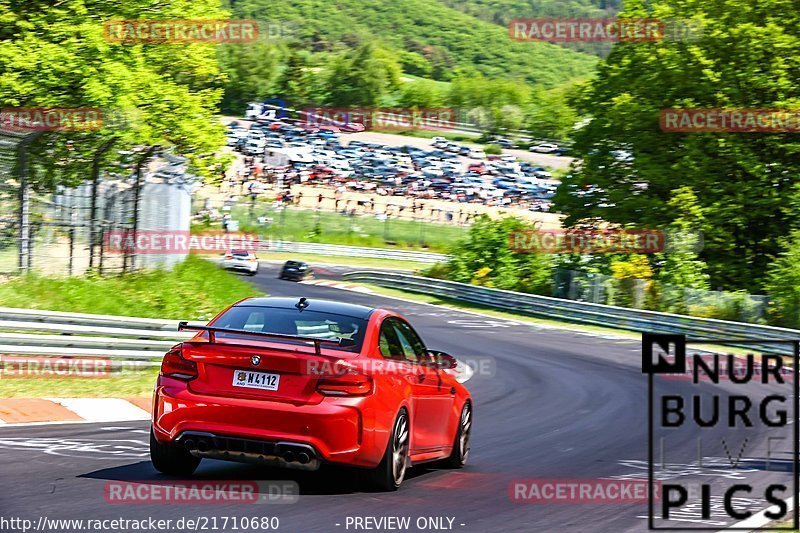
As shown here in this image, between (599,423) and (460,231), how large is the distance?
54113 millimetres

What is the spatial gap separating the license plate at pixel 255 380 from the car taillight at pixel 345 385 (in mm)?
307

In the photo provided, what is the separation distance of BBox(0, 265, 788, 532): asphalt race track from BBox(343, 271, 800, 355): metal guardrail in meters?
12.5

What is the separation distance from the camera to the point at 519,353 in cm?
2667

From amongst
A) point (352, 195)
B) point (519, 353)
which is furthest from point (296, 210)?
point (519, 353)

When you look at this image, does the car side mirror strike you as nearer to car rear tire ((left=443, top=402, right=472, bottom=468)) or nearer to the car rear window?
car rear tire ((left=443, top=402, right=472, bottom=468))

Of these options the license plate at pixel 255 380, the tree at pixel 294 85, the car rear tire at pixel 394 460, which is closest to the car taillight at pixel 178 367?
the license plate at pixel 255 380

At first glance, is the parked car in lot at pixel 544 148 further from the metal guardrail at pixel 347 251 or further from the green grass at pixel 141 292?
the green grass at pixel 141 292

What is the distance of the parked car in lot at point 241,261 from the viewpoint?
4906 centimetres

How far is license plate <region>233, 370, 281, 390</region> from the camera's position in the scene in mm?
7926

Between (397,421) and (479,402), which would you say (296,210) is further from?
(397,421)

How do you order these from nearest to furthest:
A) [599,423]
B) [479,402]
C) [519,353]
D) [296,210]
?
1. [599,423]
2. [479,402]
3. [519,353]
4. [296,210]

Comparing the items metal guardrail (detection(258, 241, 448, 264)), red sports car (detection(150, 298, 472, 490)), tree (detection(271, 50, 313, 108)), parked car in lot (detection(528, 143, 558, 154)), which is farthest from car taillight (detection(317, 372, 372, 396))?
tree (detection(271, 50, 313, 108))

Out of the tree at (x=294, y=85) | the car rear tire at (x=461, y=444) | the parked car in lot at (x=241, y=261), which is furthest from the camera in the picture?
the tree at (x=294, y=85)

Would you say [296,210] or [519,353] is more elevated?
[296,210]
